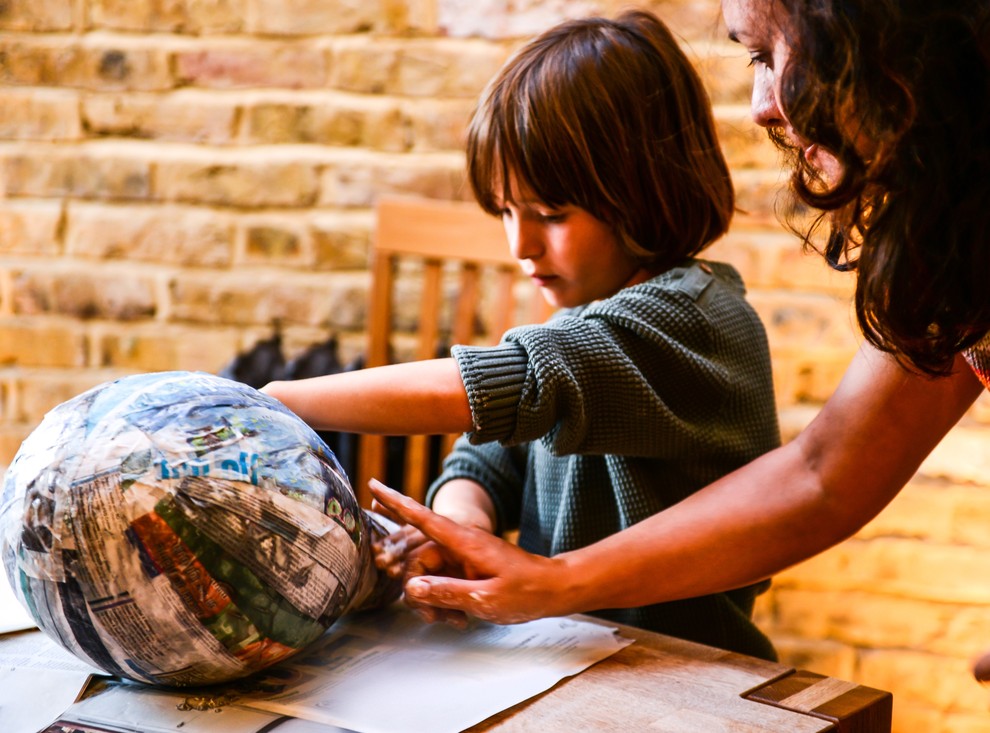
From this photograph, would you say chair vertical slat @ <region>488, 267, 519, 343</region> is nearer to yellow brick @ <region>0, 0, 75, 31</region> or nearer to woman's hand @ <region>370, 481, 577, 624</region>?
woman's hand @ <region>370, 481, 577, 624</region>

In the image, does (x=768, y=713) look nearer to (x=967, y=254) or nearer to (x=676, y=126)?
(x=967, y=254)

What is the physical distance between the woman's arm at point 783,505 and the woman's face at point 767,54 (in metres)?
0.26

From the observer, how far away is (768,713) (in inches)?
30.4

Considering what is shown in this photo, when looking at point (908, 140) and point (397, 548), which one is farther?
point (397, 548)

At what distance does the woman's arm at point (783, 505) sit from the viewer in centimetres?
94

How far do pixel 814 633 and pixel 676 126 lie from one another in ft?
3.92

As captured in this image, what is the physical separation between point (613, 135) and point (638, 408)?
318 millimetres

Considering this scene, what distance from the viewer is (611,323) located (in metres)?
0.96

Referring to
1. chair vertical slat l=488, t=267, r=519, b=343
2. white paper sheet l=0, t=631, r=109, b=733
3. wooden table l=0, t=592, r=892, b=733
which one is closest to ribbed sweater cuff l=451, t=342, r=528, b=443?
wooden table l=0, t=592, r=892, b=733

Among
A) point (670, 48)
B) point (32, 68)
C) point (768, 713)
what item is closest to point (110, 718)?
point (768, 713)

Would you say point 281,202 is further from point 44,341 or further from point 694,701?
point 694,701

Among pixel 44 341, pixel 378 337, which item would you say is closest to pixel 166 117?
pixel 44 341

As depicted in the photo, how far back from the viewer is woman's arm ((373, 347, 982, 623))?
3.08 ft

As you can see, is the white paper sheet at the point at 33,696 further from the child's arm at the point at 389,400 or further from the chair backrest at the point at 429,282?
the chair backrest at the point at 429,282
